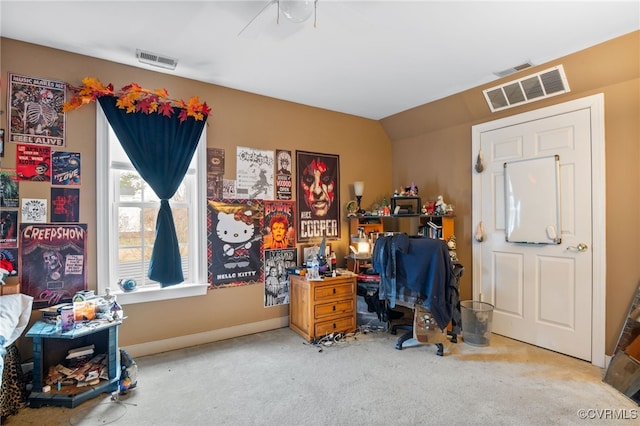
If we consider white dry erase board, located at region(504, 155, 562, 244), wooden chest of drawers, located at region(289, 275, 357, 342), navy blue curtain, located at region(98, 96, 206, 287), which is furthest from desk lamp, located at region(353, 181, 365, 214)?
navy blue curtain, located at region(98, 96, 206, 287)

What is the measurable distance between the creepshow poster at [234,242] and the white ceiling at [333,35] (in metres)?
1.12

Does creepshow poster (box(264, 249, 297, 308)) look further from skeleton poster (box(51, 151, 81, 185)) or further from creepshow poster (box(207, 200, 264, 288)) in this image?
skeleton poster (box(51, 151, 81, 185))

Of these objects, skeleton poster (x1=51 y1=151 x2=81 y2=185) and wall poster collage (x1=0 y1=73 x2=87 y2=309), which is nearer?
wall poster collage (x1=0 y1=73 x2=87 y2=309)

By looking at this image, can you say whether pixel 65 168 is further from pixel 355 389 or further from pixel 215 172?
pixel 355 389

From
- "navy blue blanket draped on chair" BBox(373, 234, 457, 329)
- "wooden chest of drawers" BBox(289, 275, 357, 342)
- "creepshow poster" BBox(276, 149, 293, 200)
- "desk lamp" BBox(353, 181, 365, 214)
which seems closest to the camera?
"navy blue blanket draped on chair" BBox(373, 234, 457, 329)

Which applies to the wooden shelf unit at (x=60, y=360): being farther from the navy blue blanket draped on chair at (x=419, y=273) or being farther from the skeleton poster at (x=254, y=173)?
the navy blue blanket draped on chair at (x=419, y=273)

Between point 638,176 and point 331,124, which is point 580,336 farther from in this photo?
point 331,124

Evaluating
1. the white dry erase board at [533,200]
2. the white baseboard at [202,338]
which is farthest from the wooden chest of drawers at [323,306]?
the white dry erase board at [533,200]

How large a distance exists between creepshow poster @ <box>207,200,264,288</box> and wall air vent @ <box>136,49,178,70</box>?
4.14 feet

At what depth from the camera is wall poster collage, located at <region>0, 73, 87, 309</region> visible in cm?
241

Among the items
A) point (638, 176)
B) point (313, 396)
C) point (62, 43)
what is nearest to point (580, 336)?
point (638, 176)

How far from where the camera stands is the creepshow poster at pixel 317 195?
3.81m

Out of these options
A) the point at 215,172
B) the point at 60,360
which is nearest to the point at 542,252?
the point at 215,172

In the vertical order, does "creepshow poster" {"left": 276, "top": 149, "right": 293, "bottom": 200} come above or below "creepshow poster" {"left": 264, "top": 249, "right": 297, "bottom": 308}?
above
